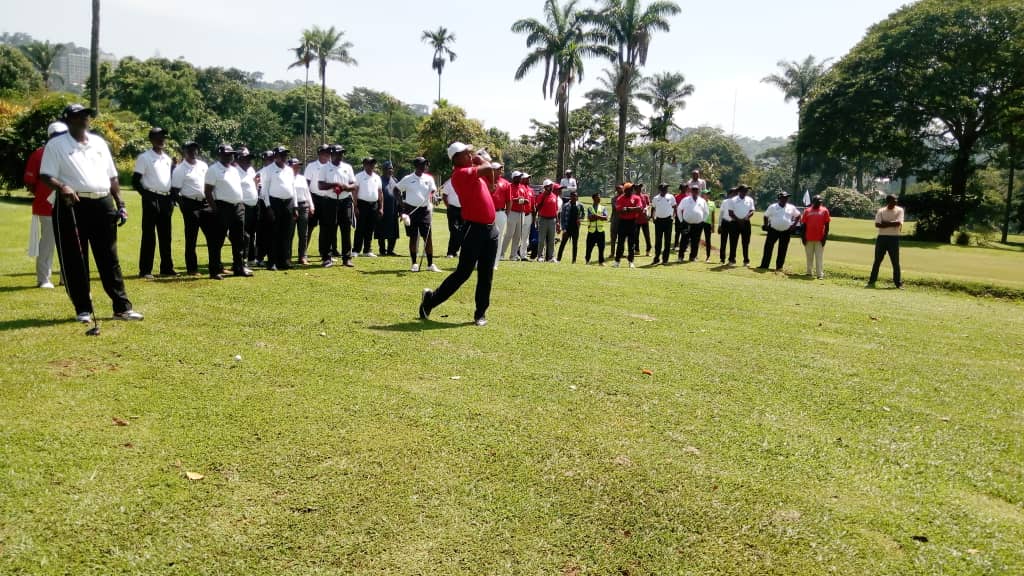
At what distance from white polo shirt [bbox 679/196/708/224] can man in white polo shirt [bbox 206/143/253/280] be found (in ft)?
40.3

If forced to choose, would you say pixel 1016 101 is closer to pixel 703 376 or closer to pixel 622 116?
pixel 622 116

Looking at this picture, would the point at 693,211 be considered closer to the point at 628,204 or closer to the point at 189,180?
the point at 628,204

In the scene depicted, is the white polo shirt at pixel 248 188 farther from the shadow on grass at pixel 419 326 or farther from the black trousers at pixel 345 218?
the shadow on grass at pixel 419 326

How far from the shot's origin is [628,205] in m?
16.8

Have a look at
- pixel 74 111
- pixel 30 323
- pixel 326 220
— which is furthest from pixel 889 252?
pixel 30 323

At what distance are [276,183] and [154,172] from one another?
2.05 m

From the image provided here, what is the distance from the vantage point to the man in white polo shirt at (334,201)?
41.4 ft

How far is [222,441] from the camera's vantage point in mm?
4473

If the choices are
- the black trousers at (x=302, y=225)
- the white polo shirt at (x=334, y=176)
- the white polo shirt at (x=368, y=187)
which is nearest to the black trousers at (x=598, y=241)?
the white polo shirt at (x=368, y=187)

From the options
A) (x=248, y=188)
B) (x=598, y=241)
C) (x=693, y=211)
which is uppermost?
(x=693, y=211)

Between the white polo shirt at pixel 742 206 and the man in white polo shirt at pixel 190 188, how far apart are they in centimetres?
1323

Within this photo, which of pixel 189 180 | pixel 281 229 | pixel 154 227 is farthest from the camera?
pixel 281 229

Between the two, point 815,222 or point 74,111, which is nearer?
point 74,111

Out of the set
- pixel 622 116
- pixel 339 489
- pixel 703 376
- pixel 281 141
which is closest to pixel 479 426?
pixel 339 489
